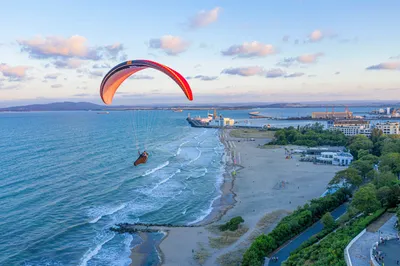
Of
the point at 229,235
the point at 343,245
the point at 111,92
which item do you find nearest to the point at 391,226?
the point at 343,245

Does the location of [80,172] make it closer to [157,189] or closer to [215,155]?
[157,189]

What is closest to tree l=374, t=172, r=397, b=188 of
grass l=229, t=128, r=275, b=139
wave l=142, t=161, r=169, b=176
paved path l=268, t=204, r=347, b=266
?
paved path l=268, t=204, r=347, b=266

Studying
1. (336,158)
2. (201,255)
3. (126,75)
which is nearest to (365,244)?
(201,255)

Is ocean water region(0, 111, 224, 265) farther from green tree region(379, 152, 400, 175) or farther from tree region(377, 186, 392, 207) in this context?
green tree region(379, 152, 400, 175)

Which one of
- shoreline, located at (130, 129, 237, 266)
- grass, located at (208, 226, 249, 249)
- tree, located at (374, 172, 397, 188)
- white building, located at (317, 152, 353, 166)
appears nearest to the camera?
shoreline, located at (130, 129, 237, 266)

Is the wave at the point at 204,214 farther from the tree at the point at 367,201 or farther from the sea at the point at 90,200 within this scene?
the tree at the point at 367,201
